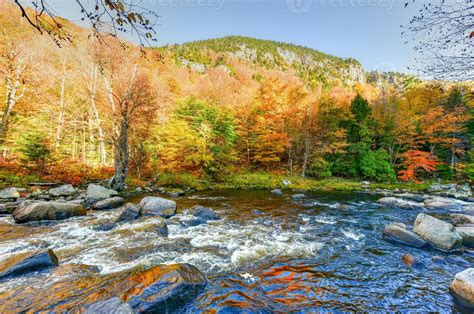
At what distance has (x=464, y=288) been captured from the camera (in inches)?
137

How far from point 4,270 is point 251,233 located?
514 centimetres

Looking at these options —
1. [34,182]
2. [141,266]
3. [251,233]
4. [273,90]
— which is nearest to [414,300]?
[251,233]

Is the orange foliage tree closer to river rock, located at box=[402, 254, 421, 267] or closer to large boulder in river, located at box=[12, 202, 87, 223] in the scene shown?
river rock, located at box=[402, 254, 421, 267]

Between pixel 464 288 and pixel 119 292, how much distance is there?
5.30m

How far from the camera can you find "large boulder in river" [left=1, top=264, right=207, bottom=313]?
296 centimetres

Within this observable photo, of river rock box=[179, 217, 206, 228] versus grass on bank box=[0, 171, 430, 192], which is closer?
river rock box=[179, 217, 206, 228]

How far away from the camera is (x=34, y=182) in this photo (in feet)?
39.0

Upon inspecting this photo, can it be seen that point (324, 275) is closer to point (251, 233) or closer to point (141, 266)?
point (251, 233)

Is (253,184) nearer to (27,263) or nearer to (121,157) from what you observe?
(121,157)

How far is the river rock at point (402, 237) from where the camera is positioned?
18.6 feet

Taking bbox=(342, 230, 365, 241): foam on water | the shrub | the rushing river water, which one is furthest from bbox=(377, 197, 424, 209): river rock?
the shrub

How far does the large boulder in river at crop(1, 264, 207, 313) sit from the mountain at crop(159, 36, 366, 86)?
225ft

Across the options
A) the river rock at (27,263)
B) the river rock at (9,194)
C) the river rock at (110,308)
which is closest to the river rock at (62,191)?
the river rock at (9,194)

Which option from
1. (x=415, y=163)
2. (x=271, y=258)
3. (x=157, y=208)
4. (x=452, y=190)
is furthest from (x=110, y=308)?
(x=415, y=163)
